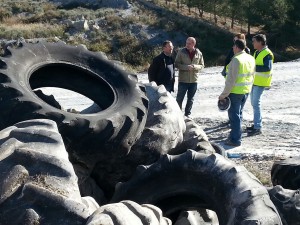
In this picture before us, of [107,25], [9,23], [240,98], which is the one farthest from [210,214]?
[9,23]

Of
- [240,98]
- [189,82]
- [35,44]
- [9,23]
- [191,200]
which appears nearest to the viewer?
[191,200]

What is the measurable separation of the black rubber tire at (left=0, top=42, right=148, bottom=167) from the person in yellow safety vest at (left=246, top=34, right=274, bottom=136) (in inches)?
183

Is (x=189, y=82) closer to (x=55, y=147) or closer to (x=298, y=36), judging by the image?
(x=55, y=147)

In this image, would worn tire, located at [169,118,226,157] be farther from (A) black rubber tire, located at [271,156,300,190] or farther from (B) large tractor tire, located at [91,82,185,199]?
(A) black rubber tire, located at [271,156,300,190]

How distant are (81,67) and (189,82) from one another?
205 inches

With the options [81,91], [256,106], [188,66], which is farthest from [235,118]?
[81,91]

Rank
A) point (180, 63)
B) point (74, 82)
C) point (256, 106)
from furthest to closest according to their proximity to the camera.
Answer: point (180, 63) < point (256, 106) < point (74, 82)

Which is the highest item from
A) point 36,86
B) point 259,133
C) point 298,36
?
point 36,86

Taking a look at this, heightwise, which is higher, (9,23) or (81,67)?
(81,67)

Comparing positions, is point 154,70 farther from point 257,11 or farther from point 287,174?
point 257,11

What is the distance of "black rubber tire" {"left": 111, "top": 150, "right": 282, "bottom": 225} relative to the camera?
480 centimetres

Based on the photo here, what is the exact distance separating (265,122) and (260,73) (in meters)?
1.29

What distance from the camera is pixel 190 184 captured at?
199 inches

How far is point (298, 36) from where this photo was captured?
35.4 meters
